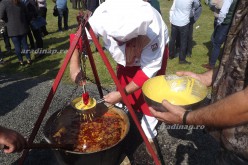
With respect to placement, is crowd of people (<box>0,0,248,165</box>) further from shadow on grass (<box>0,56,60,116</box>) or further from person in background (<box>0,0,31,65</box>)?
person in background (<box>0,0,31,65</box>)

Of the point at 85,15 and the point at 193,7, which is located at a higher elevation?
the point at 85,15

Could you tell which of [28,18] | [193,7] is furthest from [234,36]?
[28,18]

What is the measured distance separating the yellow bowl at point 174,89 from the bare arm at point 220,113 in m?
0.42

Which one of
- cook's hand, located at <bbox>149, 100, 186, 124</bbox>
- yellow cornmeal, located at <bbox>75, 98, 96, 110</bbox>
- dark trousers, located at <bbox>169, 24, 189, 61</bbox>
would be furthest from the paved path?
dark trousers, located at <bbox>169, 24, 189, 61</bbox>

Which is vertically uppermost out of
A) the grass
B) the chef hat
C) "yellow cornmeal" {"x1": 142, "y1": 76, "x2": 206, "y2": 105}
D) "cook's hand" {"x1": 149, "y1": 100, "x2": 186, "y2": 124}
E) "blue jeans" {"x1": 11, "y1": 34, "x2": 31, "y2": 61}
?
the chef hat

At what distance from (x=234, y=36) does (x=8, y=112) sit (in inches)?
162

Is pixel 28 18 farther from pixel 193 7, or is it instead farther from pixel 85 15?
pixel 85 15

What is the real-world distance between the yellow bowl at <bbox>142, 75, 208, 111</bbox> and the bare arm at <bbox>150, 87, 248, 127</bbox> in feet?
1.39

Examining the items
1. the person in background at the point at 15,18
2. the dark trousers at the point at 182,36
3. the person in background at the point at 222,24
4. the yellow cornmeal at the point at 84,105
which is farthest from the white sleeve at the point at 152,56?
the person in background at the point at 15,18

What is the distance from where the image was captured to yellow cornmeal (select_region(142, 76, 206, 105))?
2381mm

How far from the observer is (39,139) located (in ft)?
12.7

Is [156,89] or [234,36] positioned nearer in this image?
[234,36]

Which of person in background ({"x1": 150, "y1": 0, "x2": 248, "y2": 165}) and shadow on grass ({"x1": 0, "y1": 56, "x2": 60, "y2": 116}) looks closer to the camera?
person in background ({"x1": 150, "y1": 0, "x2": 248, "y2": 165})

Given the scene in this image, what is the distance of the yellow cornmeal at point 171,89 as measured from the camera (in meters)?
2.38
